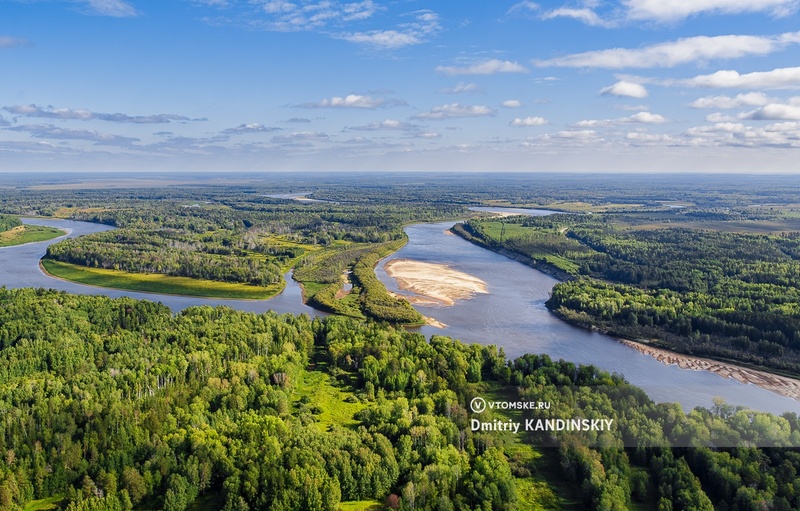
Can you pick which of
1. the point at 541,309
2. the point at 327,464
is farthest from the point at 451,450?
the point at 541,309

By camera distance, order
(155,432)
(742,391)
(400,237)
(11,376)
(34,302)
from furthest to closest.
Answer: (400,237) < (34,302) < (742,391) < (11,376) < (155,432)

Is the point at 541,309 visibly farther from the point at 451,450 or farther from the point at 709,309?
the point at 451,450

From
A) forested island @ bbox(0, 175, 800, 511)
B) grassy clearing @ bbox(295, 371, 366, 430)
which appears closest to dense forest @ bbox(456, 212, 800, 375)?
forested island @ bbox(0, 175, 800, 511)

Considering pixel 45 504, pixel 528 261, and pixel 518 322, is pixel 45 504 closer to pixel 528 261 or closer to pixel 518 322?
pixel 518 322

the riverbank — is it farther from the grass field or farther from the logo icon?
the grass field

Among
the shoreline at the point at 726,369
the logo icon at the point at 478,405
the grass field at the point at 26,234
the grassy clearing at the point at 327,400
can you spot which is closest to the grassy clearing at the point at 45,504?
the grassy clearing at the point at 327,400
